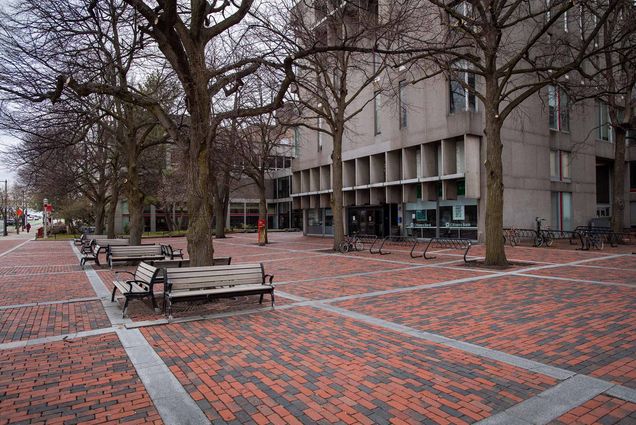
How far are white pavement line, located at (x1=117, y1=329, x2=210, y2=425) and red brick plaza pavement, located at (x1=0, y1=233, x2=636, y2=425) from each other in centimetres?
2

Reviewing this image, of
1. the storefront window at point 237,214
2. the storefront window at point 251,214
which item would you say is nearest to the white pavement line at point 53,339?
the storefront window at point 237,214

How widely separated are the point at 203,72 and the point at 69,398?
6.44m

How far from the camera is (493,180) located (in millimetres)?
13969

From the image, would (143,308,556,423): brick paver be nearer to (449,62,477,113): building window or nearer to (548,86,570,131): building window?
(449,62,477,113): building window

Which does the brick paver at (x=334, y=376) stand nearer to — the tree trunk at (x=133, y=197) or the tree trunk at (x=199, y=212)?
the tree trunk at (x=199, y=212)

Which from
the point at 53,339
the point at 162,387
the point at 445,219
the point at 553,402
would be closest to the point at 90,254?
the point at 53,339

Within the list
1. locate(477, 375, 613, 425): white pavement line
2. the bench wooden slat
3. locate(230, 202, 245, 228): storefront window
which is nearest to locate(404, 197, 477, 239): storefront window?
the bench wooden slat

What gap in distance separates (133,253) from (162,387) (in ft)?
38.8

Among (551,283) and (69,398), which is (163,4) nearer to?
(69,398)

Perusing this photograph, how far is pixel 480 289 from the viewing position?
31.4 ft

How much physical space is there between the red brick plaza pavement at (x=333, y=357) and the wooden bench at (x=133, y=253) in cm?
468

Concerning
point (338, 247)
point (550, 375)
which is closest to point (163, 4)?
point (550, 375)

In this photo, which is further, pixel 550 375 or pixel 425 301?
pixel 425 301

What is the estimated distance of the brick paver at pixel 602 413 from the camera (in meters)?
3.41
